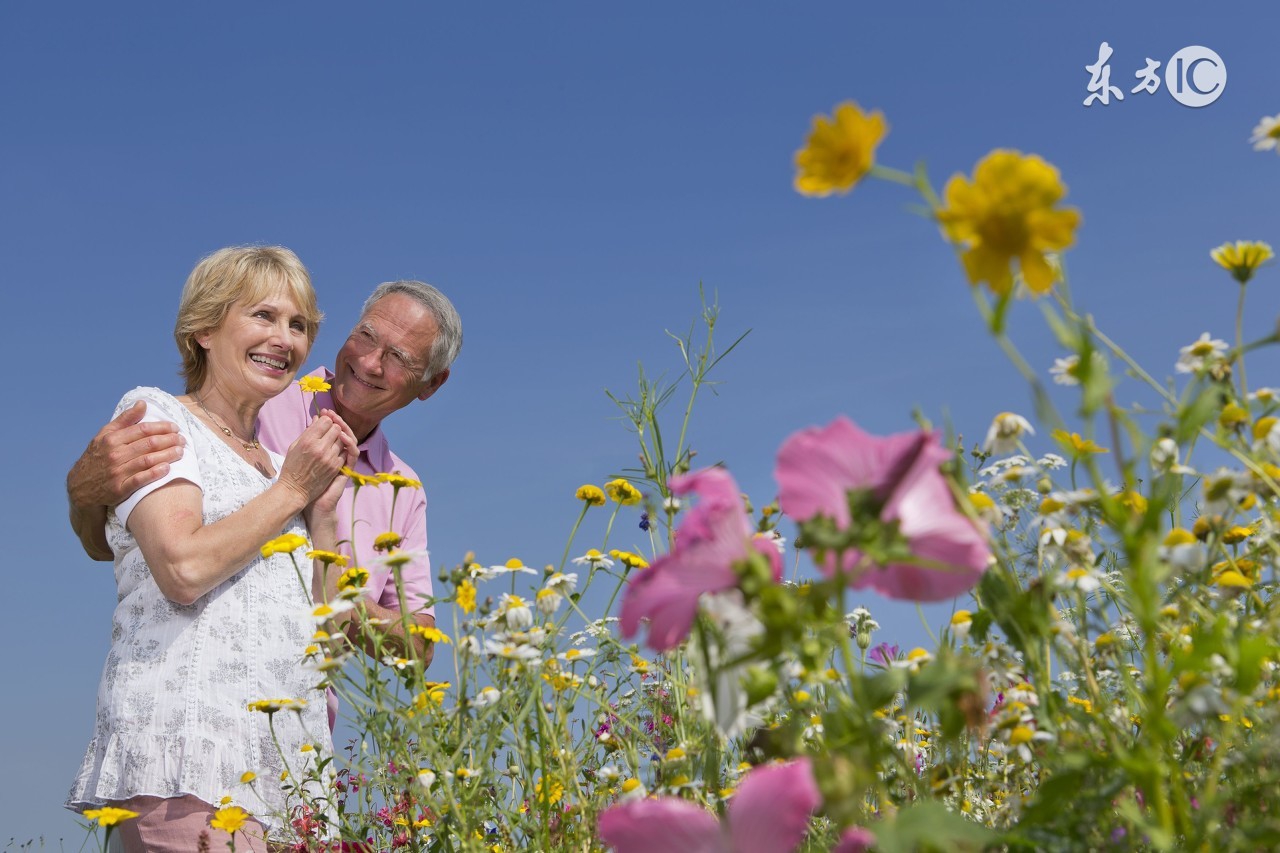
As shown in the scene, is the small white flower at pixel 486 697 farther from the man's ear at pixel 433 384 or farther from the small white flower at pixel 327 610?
the man's ear at pixel 433 384

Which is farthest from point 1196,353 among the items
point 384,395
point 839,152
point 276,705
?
point 384,395

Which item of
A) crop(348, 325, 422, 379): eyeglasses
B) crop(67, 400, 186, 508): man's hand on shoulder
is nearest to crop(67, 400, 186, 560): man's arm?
crop(67, 400, 186, 508): man's hand on shoulder

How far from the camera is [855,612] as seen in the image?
7.67 ft

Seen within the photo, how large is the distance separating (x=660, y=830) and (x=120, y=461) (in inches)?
98.7

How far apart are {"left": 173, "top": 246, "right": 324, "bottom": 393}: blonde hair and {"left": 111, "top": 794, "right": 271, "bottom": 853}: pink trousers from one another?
1246mm

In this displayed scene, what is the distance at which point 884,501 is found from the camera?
72cm

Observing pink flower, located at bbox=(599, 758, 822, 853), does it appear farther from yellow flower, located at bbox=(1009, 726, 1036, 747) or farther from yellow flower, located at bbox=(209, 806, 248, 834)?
yellow flower, located at bbox=(209, 806, 248, 834)

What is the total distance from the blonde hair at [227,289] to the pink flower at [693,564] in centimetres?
268

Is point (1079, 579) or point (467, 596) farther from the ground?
point (467, 596)

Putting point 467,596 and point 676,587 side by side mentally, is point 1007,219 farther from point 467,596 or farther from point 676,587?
point 467,596

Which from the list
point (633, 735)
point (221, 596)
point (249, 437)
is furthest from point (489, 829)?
point (249, 437)

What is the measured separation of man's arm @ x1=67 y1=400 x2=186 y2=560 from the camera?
9.12 feet

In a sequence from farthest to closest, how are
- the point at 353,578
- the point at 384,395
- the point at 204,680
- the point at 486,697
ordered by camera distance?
the point at 384,395 → the point at 204,680 → the point at 353,578 → the point at 486,697

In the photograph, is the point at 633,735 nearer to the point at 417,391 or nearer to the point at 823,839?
the point at 823,839
